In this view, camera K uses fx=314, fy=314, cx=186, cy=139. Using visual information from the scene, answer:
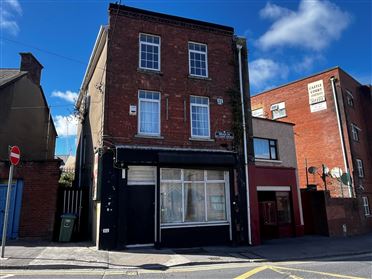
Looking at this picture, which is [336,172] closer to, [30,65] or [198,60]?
[198,60]

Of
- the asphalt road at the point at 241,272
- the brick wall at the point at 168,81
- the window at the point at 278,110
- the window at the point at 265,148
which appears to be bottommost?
the asphalt road at the point at 241,272

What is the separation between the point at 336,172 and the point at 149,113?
15.3 meters

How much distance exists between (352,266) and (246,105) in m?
8.39

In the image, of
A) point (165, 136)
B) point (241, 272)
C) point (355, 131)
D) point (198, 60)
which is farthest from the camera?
point (355, 131)

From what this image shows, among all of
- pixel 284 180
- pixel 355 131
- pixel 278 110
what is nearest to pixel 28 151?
pixel 284 180

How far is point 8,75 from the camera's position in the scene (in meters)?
18.4

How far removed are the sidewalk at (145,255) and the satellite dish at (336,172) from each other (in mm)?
8820

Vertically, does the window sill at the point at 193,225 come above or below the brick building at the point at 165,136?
below

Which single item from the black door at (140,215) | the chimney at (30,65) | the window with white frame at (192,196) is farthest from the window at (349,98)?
the chimney at (30,65)

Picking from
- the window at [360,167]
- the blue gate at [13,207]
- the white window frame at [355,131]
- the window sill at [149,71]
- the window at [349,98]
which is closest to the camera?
the blue gate at [13,207]

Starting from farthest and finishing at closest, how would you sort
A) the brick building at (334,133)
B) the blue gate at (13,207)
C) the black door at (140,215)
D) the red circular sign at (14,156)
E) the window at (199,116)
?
1. the brick building at (334,133)
2. the window at (199,116)
3. the blue gate at (13,207)
4. the black door at (140,215)
5. the red circular sign at (14,156)

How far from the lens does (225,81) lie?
15.2m

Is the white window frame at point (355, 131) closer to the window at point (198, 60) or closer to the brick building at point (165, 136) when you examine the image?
the brick building at point (165, 136)

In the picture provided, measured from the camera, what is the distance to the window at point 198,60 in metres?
14.9
